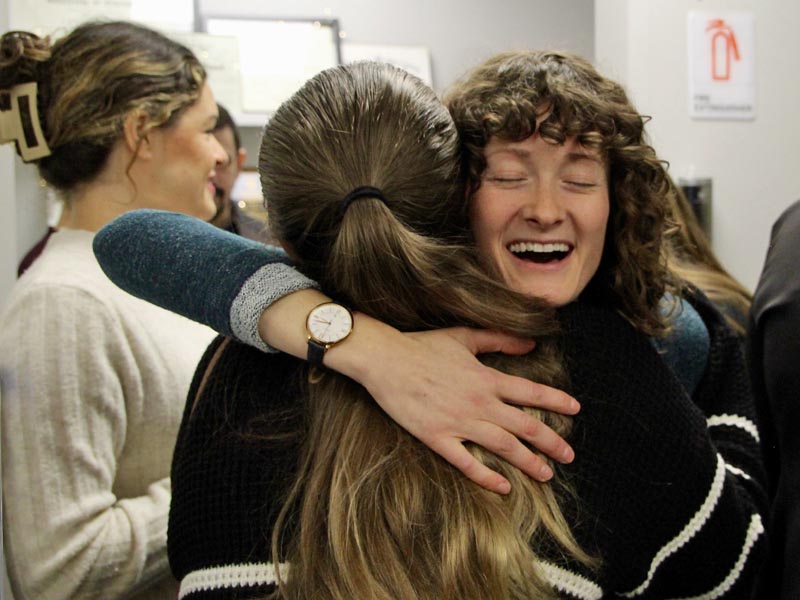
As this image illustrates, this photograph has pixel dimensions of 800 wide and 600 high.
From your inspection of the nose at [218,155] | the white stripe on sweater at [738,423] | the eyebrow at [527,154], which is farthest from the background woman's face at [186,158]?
the white stripe on sweater at [738,423]

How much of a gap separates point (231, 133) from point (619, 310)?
1509 mm

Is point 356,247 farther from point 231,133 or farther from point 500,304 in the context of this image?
point 231,133

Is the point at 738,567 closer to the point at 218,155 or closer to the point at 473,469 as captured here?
the point at 473,469

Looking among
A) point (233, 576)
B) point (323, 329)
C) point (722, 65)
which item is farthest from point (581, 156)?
point (722, 65)

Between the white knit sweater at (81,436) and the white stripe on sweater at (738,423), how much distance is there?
816 millimetres

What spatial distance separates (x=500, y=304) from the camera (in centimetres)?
89

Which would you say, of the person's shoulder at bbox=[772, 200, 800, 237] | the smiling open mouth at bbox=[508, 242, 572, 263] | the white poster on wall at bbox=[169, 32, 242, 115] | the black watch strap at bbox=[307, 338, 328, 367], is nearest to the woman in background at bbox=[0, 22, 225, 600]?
the black watch strap at bbox=[307, 338, 328, 367]

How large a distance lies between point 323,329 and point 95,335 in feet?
1.84

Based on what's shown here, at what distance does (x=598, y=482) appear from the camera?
0.86 meters

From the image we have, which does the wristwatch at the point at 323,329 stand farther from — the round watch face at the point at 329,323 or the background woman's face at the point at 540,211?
the background woman's face at the point at 540,211

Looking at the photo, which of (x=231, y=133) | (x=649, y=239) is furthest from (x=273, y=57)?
(x=649, y=239)

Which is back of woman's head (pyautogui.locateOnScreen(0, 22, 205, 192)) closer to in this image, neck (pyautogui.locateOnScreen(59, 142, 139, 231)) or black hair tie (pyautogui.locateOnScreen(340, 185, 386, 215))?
neck (pyautogui.locateOnScreen(59, 142, 139, 231))

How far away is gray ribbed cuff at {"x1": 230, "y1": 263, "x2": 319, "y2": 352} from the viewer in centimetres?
91

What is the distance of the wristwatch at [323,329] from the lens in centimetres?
88
